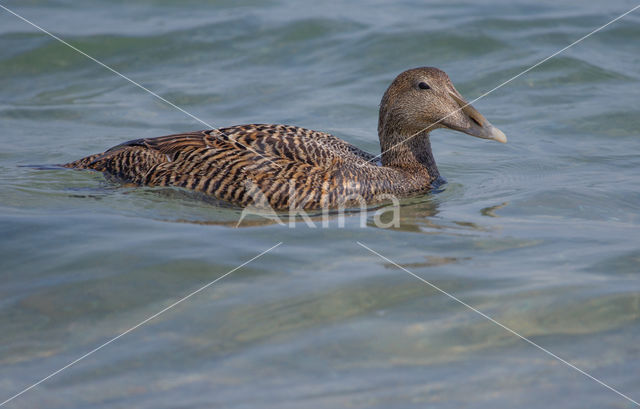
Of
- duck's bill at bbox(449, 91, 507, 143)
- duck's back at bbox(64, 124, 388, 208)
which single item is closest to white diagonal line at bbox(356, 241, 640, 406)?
duck's back at bbox(64, 124, 388, 208)

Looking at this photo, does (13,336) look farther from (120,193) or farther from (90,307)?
(120,193)

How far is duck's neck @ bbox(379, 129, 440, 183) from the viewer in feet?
22.4

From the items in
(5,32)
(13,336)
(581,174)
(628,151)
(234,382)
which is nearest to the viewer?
(234,382)

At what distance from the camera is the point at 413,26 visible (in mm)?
11109

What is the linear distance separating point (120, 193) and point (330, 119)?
318 centimetres

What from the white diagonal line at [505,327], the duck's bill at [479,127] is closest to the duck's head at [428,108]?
the duck's bill at [479,127]

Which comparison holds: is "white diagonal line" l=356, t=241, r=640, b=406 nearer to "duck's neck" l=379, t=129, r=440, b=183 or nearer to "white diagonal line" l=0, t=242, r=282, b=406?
"white diagonal line" l=0, t=242, r=282, b=406

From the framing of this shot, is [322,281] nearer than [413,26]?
Yes

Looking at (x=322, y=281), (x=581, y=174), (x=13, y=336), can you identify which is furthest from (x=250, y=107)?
(x=13, y=336)

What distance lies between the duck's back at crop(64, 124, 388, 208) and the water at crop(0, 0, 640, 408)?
0.67 ft

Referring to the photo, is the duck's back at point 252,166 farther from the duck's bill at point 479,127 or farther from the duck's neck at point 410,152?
the duck's bill at point 479,127

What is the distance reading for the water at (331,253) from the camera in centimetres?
387

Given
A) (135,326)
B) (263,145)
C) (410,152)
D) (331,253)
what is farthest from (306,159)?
(135,326)

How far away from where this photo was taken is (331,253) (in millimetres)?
5277
